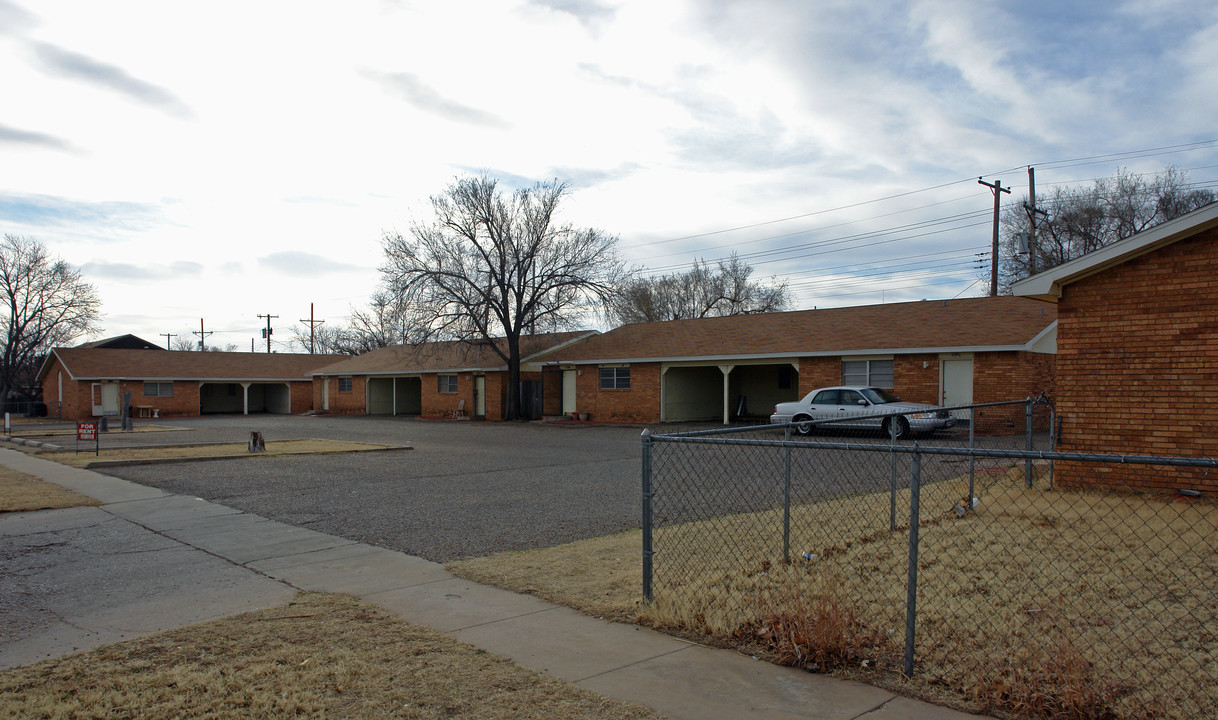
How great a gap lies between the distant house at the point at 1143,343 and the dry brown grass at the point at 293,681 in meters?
8.39

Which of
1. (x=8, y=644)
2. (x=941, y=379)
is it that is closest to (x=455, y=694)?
(x=8, y=644)

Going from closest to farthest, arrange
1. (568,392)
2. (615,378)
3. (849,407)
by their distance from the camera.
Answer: (849,407), (615,378), (568,392)

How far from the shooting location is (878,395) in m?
21.4

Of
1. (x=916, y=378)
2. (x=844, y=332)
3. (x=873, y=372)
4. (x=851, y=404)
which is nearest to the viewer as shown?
(x=851, y=404)

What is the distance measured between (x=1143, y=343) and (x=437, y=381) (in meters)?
35.4

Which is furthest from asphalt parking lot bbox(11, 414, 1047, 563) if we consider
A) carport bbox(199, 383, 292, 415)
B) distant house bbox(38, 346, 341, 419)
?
carport bbox(199, 383, 292, 415)

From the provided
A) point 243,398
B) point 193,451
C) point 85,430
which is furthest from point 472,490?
point 243,398

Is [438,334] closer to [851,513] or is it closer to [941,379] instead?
[941,379]

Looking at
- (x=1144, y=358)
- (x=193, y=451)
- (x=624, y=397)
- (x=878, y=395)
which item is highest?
(x=1144, y=358)

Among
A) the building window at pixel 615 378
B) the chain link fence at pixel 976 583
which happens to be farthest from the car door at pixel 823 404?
the chain link fence at pixel 976 583

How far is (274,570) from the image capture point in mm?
7180

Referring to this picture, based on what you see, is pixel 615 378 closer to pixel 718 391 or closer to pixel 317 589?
pixel 718 391

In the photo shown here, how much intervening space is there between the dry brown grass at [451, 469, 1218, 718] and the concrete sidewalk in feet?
1.07

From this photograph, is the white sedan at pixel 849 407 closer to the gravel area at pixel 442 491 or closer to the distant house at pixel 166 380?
the gravel area at pixel 442 491
